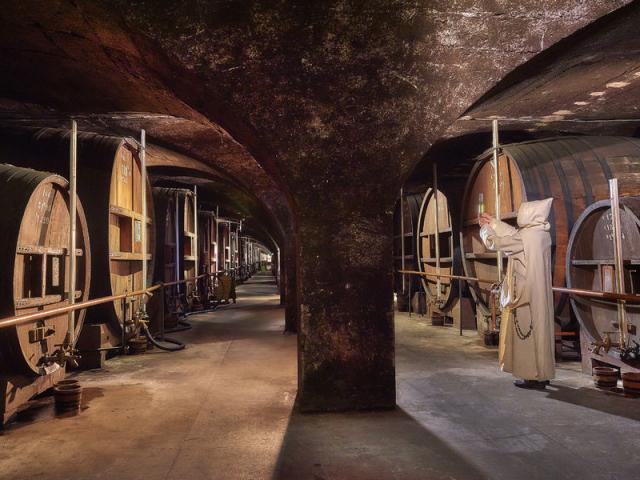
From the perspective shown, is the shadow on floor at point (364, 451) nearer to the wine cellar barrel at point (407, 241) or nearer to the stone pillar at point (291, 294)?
the stone pillar at point (291, 294)

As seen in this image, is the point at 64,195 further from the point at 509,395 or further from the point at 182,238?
the point at 182,238

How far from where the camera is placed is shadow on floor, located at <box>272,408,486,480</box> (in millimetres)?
2287

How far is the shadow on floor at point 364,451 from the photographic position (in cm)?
229

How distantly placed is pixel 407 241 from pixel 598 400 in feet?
21.0

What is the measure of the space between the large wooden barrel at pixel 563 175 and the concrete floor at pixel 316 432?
1.41m

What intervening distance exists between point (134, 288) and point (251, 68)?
12.5ft

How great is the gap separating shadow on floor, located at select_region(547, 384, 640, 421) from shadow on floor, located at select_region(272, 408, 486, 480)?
52.2 inches

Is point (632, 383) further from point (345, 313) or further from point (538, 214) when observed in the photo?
point (345, 313)

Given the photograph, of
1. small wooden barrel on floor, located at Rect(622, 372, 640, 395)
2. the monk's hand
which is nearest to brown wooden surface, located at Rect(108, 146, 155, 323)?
the monk's hand

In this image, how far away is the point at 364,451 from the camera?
2553 mm

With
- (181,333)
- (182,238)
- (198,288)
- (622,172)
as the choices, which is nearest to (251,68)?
(622,172)

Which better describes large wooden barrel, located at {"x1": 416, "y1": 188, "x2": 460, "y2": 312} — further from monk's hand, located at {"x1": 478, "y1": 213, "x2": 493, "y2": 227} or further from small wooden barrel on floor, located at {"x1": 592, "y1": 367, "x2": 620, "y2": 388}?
small wooden barrel on floor, located at {"x1": 592, "y1": 367, "x2": 620, "y2": 388}

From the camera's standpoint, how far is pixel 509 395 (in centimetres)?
365

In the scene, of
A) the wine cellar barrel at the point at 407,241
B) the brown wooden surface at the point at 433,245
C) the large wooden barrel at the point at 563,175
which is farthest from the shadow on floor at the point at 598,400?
the wine cellar barrel at the point at 407,241
